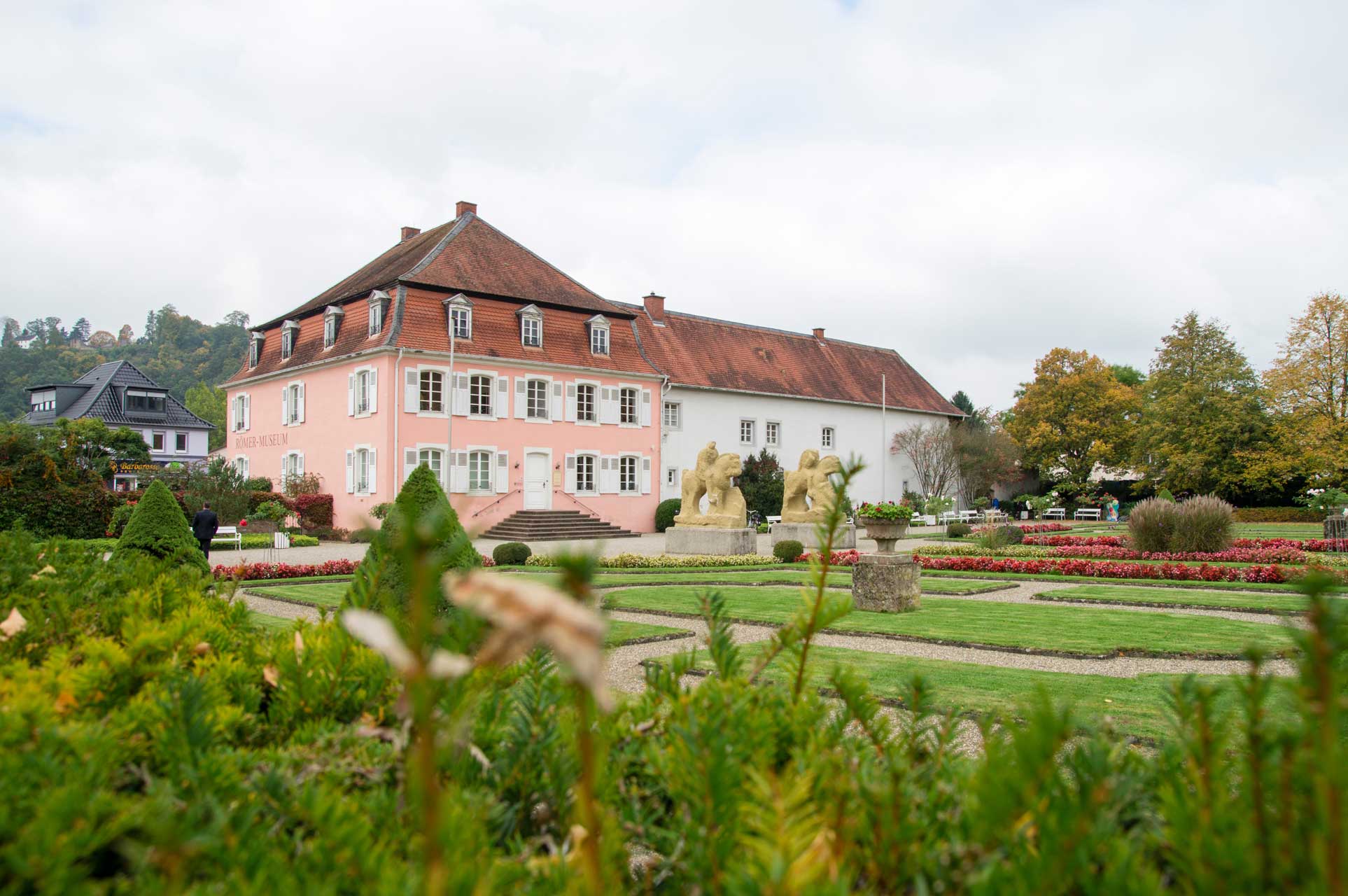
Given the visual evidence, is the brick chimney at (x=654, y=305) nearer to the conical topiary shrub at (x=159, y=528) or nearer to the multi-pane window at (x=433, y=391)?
the multi-pane window at (x=433, y=391)

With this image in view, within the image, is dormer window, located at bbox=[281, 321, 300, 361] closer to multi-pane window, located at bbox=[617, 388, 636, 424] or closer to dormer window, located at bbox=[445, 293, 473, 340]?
dormer window, located at bbox=[445, 293, 473, 340]

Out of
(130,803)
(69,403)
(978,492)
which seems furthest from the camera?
→ (69,403)

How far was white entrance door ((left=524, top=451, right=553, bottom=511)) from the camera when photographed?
106 ft

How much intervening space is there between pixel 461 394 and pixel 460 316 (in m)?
2.73

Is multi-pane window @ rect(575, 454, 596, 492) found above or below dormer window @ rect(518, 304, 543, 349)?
below

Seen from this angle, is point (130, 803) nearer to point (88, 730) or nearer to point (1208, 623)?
point (88, 730)

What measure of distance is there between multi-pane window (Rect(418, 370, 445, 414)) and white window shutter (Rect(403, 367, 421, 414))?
21cm

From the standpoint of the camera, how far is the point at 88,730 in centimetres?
137

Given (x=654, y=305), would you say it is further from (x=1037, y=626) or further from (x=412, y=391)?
(x=1037, y=626)

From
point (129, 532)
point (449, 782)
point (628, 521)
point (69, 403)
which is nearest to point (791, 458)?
point (628, 521)

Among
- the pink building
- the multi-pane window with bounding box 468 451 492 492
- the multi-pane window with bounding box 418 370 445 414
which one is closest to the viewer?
the pink building

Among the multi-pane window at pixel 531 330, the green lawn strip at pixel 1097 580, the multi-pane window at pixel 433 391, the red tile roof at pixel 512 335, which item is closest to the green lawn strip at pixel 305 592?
the green lawn strip at pixel 1097 580

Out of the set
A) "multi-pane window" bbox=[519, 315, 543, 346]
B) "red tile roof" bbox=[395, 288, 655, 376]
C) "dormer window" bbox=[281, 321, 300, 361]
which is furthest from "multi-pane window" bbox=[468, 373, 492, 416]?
"dormer window" bbox=[281, 321, 300, 361]

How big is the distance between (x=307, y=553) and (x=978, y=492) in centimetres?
3696
